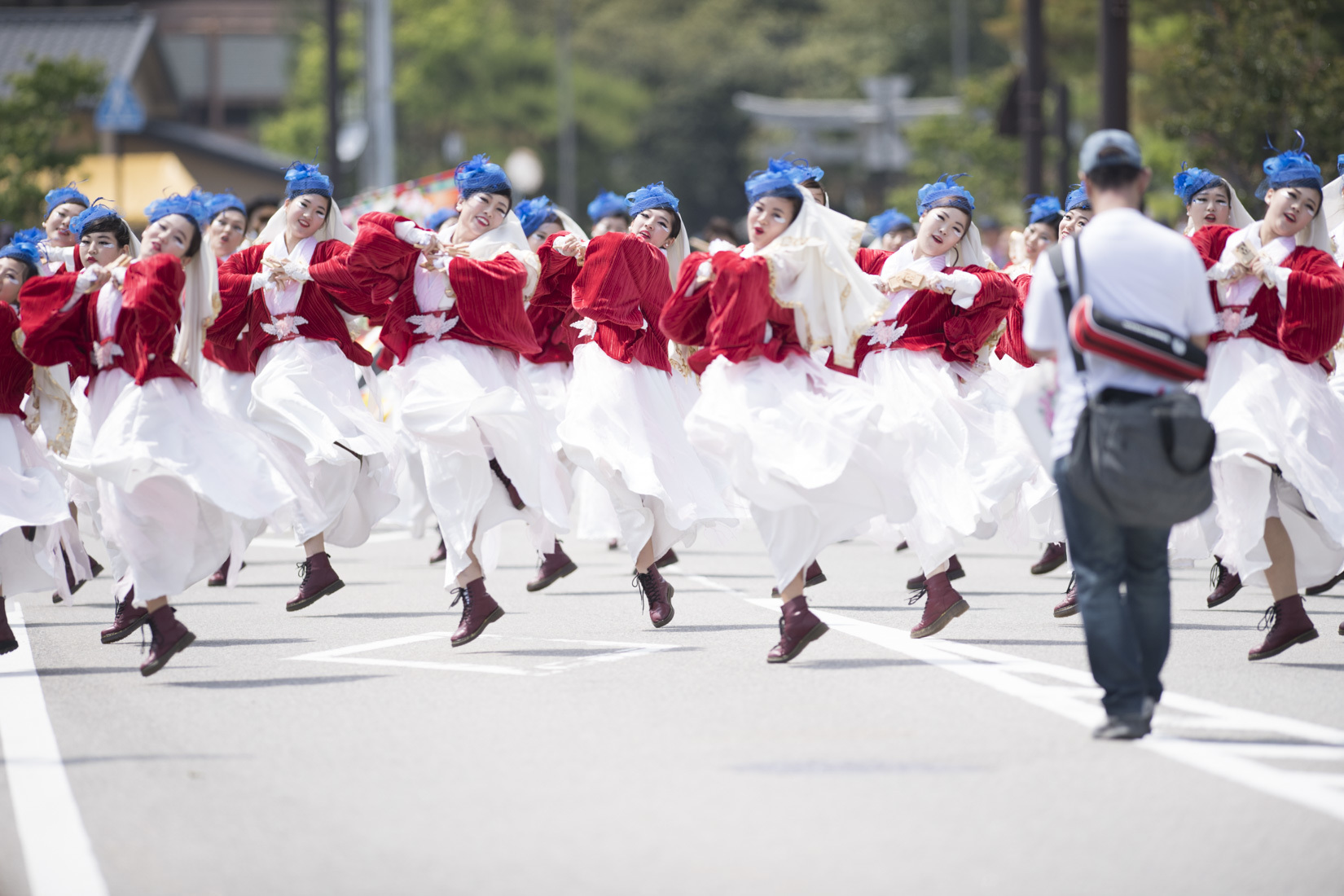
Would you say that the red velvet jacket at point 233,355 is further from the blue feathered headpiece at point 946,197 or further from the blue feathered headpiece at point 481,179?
the blue feathered headpiece at point 946,197

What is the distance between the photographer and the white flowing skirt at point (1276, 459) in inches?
336

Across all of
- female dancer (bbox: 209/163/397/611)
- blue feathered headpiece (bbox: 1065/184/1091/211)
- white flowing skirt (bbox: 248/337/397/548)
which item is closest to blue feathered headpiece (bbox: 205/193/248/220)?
female dancer (bbox: 209/163/397/611)

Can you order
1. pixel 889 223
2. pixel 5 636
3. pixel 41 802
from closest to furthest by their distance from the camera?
pixel 41 802 < pixel 5 636 < pixel 889 223

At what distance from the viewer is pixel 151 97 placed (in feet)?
170

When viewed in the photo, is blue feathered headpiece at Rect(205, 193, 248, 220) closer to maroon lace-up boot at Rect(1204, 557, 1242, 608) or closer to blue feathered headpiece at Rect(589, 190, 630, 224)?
blue feathered headpiece at Rect(589, 190, 630, 224)

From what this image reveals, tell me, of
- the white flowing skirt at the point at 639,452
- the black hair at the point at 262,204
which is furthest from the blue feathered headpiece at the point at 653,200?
the black hair at the point at 262,204

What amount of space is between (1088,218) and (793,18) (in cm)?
6894

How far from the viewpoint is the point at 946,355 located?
10.6m

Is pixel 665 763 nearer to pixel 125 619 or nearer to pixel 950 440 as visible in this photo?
pixel 125 619

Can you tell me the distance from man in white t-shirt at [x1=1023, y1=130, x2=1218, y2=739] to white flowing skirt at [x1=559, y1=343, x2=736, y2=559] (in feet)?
11.7

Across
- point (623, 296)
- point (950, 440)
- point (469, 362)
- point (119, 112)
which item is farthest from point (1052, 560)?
point (119, 112)

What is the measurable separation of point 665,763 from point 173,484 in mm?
3212

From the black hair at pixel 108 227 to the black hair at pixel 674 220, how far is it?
291 cm

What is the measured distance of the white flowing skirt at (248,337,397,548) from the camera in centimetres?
1060
